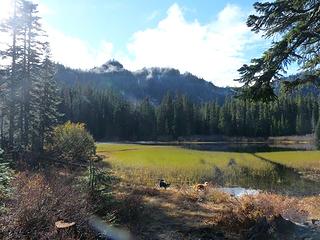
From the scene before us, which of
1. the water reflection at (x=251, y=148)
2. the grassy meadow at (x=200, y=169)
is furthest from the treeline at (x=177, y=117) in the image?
the grassy meadow at (x=200, y=169)

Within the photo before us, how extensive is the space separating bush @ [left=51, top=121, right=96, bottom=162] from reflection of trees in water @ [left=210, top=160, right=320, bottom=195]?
13157 mm

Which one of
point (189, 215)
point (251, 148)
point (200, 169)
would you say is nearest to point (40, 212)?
point (189, 215)

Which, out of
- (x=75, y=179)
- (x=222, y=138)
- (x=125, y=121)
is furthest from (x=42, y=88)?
(x=222, y=138)

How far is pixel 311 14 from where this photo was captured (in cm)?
1397

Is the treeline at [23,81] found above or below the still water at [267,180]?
above

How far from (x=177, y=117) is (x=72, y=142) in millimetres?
95096

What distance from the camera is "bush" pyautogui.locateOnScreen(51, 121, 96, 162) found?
4233 centimetres

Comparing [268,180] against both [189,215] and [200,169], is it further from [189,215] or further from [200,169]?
[189,215]

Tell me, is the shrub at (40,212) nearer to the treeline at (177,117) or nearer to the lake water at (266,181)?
the lake water at (266,181)

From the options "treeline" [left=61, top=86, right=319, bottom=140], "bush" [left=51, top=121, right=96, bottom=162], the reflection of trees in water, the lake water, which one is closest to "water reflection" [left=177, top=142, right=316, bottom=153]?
"treeline" [left=61, top=86, right=319, bottom=140]

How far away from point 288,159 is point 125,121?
3391 inches

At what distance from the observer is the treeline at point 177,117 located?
5359 inches

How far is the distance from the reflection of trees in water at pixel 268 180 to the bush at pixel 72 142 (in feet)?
43.2

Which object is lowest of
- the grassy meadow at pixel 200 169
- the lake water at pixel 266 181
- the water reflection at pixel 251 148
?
the lake water at pixel 266 181
